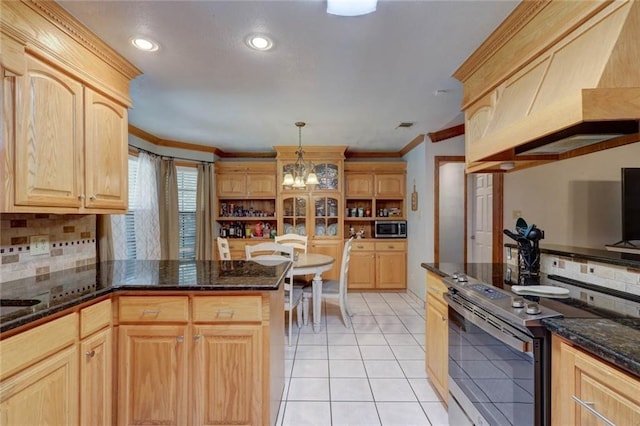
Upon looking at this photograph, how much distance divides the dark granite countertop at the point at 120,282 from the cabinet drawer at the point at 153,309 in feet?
0.20

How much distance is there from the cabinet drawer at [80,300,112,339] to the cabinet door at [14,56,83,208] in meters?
0.58

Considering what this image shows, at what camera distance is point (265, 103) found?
2965mm

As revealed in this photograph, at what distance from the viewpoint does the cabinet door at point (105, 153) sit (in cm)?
182

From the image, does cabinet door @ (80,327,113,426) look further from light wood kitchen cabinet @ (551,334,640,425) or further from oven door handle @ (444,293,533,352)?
light wood kitchen cabinet @ (551,334,640,425)

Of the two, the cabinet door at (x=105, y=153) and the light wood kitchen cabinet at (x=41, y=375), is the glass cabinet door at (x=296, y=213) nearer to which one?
the cabinet door at (x=105, y=153)

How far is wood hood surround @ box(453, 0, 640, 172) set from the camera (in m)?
1.12

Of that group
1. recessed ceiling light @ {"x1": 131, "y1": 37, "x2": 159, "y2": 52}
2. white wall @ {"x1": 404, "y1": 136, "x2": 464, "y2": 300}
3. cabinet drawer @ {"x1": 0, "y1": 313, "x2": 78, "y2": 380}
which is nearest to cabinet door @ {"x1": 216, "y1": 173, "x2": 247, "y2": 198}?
white wall @ {"x1": 404, "y1": 136, "x2": 464, "y2": 300}

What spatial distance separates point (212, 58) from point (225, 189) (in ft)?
10.6

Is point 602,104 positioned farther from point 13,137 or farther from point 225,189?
point 225,189

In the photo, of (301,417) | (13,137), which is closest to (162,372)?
(301,417)

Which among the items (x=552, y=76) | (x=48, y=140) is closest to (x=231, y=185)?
(x=48, y=140)

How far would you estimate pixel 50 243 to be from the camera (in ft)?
6.16

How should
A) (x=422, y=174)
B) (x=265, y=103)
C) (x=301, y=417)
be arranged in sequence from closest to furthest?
1. (x=301, y=417)
2. (x=265, y=103)
3. (x=422, y=174)

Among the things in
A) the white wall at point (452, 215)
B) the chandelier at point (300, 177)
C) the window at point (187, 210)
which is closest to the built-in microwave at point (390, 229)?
the white wall at point (452, 215)
